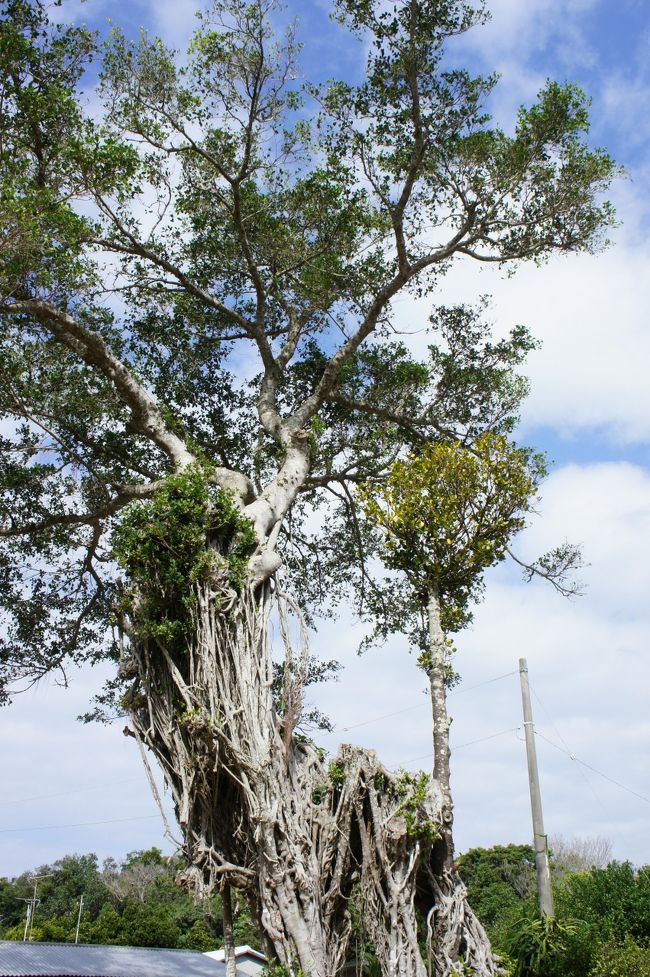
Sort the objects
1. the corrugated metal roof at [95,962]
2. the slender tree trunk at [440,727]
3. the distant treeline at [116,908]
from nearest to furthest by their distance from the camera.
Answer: the slender tree trunk at [440,727] → the corrugated metal roof at [95,962] → the distant treeline at [116,908]

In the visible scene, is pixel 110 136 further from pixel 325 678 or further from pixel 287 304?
pixel 325 678

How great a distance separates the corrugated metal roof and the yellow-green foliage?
919 cm

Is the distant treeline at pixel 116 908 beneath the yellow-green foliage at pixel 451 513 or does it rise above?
beneath

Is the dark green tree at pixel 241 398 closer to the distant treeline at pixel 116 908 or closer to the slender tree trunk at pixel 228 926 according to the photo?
the slender tree trunk at pixel 228 926

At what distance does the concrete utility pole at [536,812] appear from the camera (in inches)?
366

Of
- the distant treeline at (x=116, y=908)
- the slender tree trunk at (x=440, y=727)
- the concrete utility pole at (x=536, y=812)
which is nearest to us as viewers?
the slender tree trunk at (x=440, y=727)

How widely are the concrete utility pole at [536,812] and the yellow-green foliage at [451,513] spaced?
1.87m

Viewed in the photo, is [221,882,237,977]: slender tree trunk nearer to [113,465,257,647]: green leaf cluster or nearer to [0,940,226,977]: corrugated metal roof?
[113,465,257,647]: green leaf cluster

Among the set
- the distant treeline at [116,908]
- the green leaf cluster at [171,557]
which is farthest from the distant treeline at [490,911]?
the green leaf cluster at [171,557]

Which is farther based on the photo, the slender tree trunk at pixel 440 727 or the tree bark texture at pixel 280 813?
the slender tree trunk at pixel 440 727

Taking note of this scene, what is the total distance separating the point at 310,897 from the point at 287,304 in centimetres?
755

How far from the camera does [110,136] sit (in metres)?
9.61

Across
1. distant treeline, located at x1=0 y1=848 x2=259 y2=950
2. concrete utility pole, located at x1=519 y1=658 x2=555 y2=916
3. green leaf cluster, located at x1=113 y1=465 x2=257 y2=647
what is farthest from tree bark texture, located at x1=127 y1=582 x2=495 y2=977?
distant treeline, located at x1=0 y1=848 x2=259 y2=950

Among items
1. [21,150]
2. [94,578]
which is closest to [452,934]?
[94,578]
